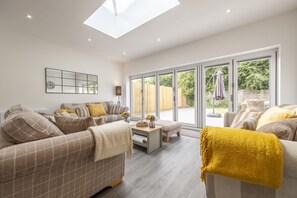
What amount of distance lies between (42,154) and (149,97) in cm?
452

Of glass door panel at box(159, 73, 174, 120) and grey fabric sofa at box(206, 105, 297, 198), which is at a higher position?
glass door panel at box(159, 73, 174, 120)

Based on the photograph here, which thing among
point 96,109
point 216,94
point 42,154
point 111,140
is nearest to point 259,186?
point 111,140

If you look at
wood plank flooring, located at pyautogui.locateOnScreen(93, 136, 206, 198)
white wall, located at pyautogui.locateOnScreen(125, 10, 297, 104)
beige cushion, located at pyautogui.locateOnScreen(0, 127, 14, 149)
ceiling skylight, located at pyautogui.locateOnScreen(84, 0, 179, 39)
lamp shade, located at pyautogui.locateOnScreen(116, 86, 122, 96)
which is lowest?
wood plank flooring, located at pyautogui.locateOnScreen(93, 136, 206, 198)

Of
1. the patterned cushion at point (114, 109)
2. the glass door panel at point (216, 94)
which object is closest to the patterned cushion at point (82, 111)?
the patterned cushion at point (114, 109)

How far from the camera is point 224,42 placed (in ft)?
10.2

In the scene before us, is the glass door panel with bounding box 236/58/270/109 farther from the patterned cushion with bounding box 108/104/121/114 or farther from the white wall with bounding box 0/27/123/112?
the white wall with bounding box 0/27/123/112

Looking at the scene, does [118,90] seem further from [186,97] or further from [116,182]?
[116,182]

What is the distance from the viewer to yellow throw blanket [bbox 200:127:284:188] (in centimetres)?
75

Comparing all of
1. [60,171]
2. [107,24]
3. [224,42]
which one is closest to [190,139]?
[224,42]

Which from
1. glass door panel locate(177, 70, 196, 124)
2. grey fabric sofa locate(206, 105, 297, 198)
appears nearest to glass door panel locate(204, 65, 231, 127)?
glass door panel locate(177, 70, 196, 124)

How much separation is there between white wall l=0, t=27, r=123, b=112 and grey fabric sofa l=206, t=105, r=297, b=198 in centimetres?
429

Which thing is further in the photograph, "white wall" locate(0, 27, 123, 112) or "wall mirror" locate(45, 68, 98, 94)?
"wall mirror" locate(45, 68, 98, 94)

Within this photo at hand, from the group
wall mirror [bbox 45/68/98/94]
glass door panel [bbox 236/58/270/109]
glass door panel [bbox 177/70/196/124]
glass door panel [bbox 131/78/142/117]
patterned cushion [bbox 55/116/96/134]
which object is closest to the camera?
patterned cushion [bbox 55/116/96/134]

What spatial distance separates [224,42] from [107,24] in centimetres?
289
